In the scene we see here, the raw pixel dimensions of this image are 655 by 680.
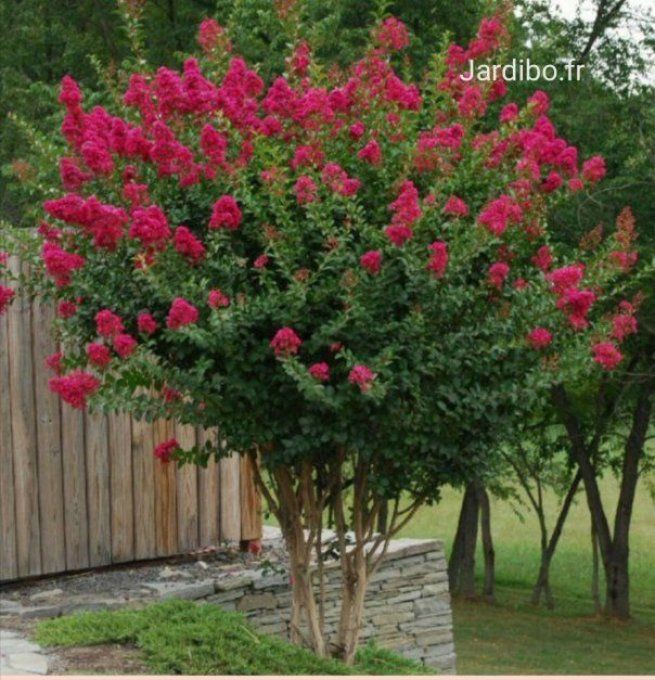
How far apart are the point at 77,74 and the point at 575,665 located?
30.9 feet

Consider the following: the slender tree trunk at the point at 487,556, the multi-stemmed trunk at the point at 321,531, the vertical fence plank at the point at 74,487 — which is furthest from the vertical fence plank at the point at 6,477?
the slender tree trunk at the point at 487,556

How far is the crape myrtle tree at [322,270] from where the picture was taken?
5832 mm

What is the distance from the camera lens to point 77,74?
55.7ft

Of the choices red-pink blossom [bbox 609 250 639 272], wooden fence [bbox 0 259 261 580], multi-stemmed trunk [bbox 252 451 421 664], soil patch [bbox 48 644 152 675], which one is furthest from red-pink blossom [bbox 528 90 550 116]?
soil patch [bbox 48 644 152 675]

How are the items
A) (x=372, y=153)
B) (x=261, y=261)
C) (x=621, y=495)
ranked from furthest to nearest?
(x=621, y=495) → (x=372, y=153) → (x=261, y=261)

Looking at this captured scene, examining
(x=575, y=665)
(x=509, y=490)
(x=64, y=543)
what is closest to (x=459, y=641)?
(x=575, y=665)

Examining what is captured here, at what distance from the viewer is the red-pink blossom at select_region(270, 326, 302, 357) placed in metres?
5.60

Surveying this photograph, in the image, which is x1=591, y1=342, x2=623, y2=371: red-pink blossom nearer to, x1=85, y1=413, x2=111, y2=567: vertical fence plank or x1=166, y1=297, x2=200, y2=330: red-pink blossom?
x1=166, y1=297, x2=200, y2=330: red-pink blossom

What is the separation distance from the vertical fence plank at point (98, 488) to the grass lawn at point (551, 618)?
15.2 feet

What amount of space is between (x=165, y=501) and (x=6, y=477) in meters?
1.06

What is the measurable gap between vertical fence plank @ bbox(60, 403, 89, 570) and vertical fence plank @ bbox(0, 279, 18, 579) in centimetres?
34

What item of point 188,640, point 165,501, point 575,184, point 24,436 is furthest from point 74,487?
point 575,184

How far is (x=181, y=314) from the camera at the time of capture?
5.55 metres

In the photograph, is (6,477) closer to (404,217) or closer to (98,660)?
(98,660)
